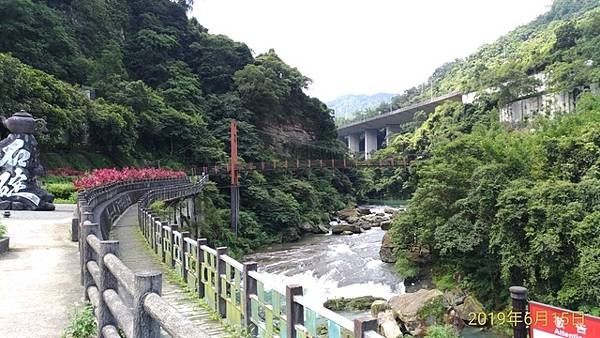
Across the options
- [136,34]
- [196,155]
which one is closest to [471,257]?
[196,155]

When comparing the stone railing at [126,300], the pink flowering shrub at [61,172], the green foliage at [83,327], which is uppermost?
the pink flowering shrub at [61,172]

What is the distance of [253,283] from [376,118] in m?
75.0

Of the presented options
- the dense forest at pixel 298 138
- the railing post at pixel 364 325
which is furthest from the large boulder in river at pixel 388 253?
the railing post at pixel 364 325

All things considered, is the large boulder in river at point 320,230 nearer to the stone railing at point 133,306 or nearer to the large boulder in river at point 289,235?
the large boulder in river at point 289,235

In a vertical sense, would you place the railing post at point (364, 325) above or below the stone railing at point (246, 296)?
above

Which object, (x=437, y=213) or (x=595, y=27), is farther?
(x=595, y=27)

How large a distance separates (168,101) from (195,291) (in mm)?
34768

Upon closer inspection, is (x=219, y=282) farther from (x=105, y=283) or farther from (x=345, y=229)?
(x=345, y=229)

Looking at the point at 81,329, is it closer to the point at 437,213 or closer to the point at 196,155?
the point at 437,213

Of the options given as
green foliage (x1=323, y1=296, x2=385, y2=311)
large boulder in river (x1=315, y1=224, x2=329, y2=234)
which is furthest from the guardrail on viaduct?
large boulder in river (x1=315, y1=224, x2=329, y2=234)

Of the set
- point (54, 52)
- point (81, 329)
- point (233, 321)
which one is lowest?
point (233, 321)

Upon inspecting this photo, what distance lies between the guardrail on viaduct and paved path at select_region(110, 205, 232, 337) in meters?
0.16

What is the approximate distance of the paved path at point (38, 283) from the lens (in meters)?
4.36

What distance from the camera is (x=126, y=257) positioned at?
357 inches
